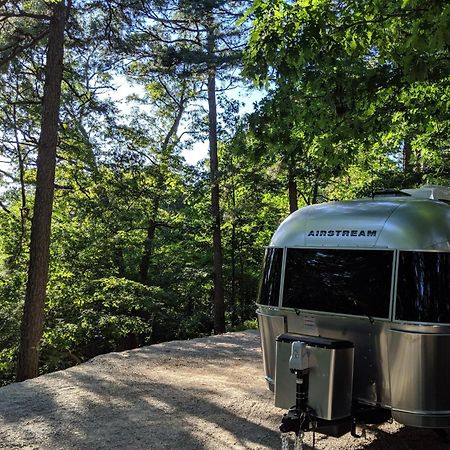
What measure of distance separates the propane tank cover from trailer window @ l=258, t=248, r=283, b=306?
821 millimetres

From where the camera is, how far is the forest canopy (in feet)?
16.5

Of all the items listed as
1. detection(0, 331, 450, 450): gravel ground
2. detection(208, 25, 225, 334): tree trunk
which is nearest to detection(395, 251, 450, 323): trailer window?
detection(0, 331, 450, 450): gravel ground

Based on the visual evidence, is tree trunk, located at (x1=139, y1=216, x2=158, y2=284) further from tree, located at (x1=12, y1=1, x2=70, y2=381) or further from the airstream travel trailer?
the airstream travel trailer

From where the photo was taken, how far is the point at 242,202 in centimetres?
1836

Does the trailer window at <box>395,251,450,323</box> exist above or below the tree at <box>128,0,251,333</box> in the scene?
below

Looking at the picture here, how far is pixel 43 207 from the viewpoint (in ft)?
33.2

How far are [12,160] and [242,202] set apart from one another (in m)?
8.37

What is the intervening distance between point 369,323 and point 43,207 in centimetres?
799

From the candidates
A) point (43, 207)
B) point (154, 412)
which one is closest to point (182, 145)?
point (43, 207)

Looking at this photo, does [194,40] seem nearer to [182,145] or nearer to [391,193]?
[182,145]

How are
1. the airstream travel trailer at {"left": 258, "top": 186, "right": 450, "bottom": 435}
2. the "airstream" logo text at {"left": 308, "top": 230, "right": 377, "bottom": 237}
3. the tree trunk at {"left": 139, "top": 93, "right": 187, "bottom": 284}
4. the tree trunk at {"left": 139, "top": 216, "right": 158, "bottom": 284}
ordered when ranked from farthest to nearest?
1. the tree trunk at {"left": 139, "top": 216, "right": 158, "bottom": 284}
2. the tree trunk at {"left": 139, "top": 93, "right": 187, "bottom": 284}
3. the "airstream" logo text at {"left": 308, "top": 230, "right": 377, "bottom": 237}
4. the airstream travel trailer at {"left": 258, "top": 186, "right": 450, "bottom": 435}

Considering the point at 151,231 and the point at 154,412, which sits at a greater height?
the point at 151,231

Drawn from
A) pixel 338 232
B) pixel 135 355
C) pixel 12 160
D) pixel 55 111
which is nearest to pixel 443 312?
pixel 338 232

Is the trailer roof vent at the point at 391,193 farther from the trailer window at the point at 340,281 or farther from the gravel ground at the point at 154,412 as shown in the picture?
the gravel ground at the point at 154,412
